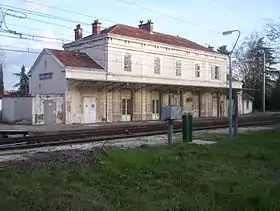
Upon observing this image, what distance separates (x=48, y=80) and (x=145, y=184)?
3179cm

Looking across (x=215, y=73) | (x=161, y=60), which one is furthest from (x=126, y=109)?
(x=215, y=73)

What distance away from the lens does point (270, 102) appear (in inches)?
2953

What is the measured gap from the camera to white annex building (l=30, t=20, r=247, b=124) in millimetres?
35812

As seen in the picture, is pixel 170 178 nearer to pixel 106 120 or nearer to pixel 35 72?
pixel 106 120

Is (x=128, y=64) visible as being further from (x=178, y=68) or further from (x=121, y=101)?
(x=178, y=68)

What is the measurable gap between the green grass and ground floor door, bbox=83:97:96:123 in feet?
80.9

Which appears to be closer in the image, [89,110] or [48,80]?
[89,110]

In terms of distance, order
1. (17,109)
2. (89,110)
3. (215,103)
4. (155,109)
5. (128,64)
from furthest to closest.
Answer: (215,103), (155,109), (128,64), (17,109), (89,110)

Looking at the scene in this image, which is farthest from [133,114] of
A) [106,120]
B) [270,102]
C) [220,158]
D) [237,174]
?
[270,102]

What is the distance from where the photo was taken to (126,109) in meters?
40.4

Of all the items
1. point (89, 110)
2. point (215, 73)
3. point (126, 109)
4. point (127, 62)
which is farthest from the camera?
point (215, 73)

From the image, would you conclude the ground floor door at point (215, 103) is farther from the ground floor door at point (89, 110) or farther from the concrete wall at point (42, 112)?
the concrete wall at point (42, 112)

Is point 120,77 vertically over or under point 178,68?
under

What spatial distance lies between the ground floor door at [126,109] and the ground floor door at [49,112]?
24.6 feet
